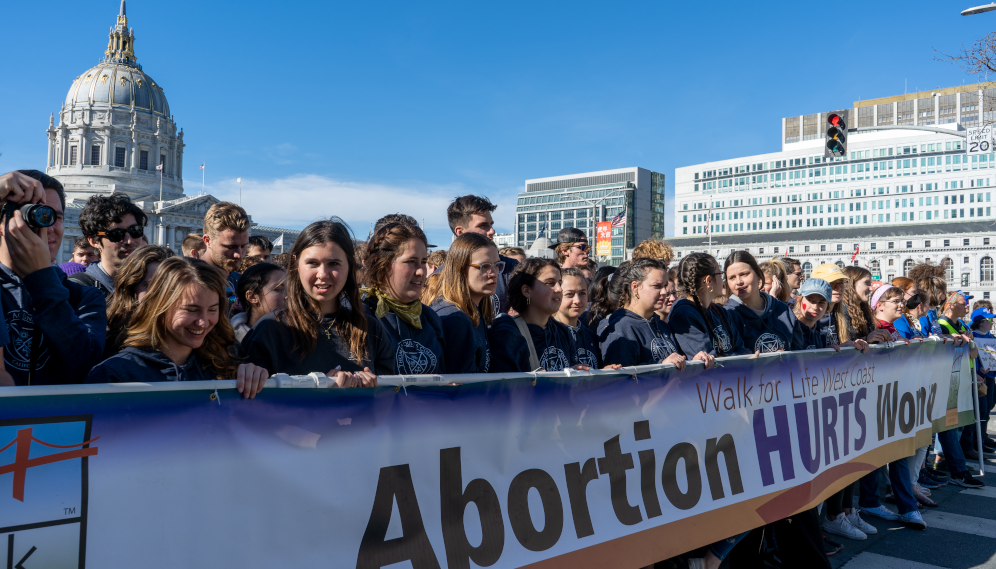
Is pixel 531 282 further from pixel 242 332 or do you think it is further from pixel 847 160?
pixel 847 160

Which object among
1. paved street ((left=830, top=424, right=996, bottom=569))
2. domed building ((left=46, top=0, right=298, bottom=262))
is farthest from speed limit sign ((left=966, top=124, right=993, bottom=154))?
domed building ((left=46, top=0, right=298, bottom=262))

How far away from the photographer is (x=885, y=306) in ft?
22.7

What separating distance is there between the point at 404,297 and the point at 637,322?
5.50ft

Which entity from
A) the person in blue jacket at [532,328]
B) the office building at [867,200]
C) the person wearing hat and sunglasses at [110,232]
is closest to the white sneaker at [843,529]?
the person in blue jacket at [532,328]

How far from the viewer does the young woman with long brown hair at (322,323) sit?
2.77 meters

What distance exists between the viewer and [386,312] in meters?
3.27

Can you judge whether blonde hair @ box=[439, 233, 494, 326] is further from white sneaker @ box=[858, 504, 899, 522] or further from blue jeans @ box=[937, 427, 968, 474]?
blue jeans @ box=[937, 427, 968, 474]

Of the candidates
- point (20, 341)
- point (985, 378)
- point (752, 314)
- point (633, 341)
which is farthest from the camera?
point (985, 378)

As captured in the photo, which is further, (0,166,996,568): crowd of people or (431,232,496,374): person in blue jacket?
(431,232,496,374): person in blue jacket

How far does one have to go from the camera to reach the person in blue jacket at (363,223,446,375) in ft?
10.6

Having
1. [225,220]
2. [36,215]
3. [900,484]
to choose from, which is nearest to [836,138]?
[900,484]

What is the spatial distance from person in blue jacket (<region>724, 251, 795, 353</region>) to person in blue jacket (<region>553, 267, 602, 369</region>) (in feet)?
3.79

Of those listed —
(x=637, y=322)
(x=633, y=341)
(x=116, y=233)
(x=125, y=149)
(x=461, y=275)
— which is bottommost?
(x=633, y=341)

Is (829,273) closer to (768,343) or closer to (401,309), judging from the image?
(768,343)
